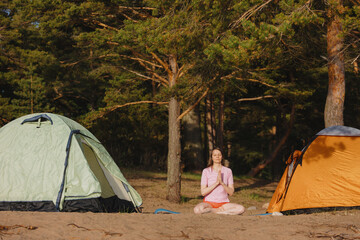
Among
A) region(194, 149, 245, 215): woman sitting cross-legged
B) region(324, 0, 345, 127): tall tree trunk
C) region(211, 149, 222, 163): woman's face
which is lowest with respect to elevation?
region(194, 149, 245, 215): woman sitting cross-legged

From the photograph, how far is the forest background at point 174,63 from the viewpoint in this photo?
32.1 feet

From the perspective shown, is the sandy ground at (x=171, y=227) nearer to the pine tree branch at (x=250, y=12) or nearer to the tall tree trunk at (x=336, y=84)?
the tall tree trunk at (x=336, y=84)

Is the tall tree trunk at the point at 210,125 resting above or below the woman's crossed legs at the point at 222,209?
above

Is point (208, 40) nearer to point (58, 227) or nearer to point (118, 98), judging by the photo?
point (118, 98)

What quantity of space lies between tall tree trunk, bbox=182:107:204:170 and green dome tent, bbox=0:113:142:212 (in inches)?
547

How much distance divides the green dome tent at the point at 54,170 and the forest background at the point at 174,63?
366cm

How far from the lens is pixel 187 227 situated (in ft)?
18.6

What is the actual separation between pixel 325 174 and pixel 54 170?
220 inches

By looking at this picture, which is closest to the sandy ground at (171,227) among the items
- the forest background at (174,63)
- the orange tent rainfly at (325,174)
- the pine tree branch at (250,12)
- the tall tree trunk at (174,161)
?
the orange tent rainfly at (325,174)

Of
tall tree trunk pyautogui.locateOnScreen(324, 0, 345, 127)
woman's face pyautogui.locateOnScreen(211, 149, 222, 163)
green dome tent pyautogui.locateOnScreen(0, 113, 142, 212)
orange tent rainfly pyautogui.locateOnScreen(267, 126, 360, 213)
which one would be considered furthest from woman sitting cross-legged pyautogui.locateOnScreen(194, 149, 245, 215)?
tall tree trunk pyautogui.locateOnScreen(324, 0, 345, 127)

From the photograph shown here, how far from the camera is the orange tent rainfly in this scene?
845 centimetres

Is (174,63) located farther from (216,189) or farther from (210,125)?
(210,125)

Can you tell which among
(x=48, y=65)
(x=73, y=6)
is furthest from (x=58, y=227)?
(x=48, y=65)

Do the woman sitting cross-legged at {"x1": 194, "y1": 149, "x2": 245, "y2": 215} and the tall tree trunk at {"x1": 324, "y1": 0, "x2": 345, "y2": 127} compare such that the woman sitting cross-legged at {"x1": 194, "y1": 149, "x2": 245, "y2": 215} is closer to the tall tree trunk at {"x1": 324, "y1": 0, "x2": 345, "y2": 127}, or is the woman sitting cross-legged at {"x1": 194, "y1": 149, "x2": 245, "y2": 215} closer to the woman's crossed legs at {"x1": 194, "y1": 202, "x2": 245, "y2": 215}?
the woman's crossed legs at {"x1": 194, "y1": 202, "x2": 245, "y2": 215}
